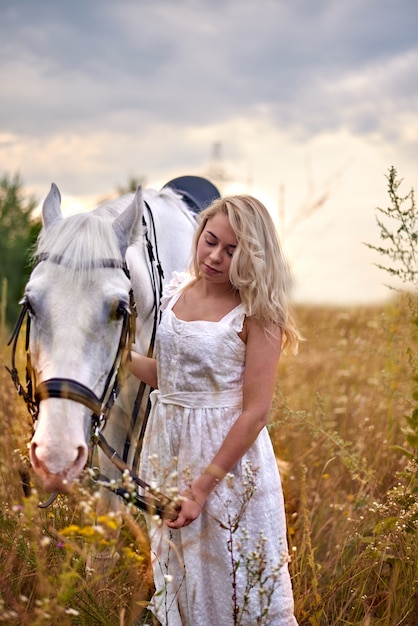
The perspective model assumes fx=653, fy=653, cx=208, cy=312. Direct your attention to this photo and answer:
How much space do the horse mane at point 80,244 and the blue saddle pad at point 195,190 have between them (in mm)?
1847

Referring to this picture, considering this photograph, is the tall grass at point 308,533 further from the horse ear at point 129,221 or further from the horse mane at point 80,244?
the horse ear at point 129,221

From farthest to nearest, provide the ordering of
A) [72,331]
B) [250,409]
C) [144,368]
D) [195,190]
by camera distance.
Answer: [195,190] < [144,368] < [250,409] < [72,331]

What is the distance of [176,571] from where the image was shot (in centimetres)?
253

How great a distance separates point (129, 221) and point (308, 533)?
140 centimetres

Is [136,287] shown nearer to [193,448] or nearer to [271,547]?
[193,448]

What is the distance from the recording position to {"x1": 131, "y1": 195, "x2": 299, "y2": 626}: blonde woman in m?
2.37

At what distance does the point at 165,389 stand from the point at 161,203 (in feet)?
4.84

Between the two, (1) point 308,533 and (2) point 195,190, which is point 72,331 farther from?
(2) point 195,190

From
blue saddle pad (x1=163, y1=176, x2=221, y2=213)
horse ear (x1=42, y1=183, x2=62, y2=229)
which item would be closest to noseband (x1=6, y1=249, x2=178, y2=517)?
horse ear (x1=42, y1=183, x2=62, y2=229)

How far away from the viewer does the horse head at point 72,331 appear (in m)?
1.99

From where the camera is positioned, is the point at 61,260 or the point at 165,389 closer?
the point at 61,260

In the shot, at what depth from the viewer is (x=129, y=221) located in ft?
8.24

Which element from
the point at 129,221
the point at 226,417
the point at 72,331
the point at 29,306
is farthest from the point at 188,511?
the point at 129,221

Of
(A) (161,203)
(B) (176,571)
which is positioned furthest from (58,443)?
(A) (161,203)
